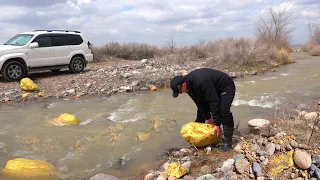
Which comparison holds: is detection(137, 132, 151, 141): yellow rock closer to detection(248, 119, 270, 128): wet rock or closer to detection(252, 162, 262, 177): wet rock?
detection(248, 119, 270, 128): wet rock

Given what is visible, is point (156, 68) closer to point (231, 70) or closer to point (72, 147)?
point (231, 70)

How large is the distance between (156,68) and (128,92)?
329 cm

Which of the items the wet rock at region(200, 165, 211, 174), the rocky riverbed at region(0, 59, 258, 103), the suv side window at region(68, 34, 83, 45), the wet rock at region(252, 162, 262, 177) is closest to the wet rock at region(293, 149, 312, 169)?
the wet rock at region(252, 162, 262, 177)

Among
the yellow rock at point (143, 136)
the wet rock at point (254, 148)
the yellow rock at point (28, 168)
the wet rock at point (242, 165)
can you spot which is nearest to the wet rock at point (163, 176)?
the wet rock at point (242, 165)

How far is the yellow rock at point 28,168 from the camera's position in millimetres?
5195

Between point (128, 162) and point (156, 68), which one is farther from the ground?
point (156, 68)

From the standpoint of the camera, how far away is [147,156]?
5.86 metres

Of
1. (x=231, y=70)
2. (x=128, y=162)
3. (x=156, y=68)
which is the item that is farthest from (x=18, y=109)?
(x=231, y=70)

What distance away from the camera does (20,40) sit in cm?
1214

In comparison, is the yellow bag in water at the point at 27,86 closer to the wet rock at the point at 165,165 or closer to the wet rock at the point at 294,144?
the wet rock at the point at 165,165

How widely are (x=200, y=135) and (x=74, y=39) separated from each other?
9.35 meters

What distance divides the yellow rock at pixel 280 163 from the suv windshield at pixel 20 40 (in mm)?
10067

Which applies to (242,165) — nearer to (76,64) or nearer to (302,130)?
(302,130)

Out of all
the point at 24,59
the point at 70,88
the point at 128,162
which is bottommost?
the point at 128,162
